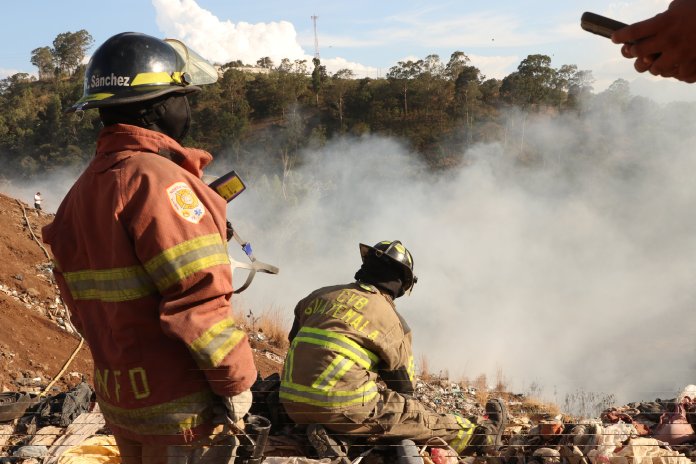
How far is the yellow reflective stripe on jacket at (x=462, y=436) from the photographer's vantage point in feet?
13.8

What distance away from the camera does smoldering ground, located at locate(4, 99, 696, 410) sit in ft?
84.4

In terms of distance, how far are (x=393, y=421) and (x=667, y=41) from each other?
9.72 ft

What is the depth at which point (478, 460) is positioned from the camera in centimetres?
411

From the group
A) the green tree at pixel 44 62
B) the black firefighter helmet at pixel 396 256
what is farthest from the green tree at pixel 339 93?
the black firefighter helmet at pixel 396 256

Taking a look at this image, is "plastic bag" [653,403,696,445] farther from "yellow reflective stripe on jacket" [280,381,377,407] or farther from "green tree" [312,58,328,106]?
"green tree" [312,58,328,106]

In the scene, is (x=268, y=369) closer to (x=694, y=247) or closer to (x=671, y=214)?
(x=694, y=247)

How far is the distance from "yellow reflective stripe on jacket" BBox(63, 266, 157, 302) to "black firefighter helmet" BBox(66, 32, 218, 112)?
581mm

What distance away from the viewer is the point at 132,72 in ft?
7.90

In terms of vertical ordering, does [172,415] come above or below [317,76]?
below

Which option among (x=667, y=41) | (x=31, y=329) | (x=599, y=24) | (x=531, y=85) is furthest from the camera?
(x=531, y=85)

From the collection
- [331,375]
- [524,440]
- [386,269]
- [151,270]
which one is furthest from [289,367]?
[151,270]

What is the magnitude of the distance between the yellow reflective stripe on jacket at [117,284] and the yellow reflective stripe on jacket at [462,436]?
259 centimetres

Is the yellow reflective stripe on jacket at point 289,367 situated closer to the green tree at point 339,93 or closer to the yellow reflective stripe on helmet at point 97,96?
the yellow reflective stripe on helmet at point 97,96

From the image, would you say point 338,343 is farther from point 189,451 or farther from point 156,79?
point 156,79
